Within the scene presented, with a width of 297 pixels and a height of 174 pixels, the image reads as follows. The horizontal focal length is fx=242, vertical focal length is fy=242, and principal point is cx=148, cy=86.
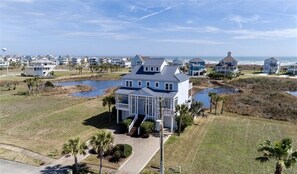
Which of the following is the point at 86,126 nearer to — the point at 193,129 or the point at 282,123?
the point at 193,129

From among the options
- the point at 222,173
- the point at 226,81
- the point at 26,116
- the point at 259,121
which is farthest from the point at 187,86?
the point at 226,81

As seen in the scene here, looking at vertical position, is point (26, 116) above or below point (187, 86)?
below

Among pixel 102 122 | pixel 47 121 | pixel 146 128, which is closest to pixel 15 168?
pixel 146 128

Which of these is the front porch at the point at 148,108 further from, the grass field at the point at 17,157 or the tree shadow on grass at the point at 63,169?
the grass field at the point at 17,157

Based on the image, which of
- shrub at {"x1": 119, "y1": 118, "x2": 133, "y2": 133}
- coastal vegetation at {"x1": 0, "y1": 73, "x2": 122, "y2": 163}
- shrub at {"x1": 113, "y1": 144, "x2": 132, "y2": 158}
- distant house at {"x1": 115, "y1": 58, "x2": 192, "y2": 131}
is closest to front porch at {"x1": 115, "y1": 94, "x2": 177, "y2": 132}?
distant house at {"x1": 115, "y1": 58, "x2": 192, "y2": 131}

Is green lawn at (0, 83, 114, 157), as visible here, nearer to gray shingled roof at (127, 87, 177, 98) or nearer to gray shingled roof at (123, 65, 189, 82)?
gray shingled roof at (127, 87, 177, 98)

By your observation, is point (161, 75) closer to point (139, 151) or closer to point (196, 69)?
point (139, 151)

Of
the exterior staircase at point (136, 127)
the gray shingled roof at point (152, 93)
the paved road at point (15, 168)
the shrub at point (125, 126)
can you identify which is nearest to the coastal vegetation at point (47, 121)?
the paved road at point (15, 168)
